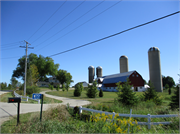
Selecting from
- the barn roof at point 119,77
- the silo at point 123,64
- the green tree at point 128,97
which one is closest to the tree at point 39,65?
the barn roof at point 119,77

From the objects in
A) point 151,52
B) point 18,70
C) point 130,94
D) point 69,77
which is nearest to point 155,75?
point 151,52

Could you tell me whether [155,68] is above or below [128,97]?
above

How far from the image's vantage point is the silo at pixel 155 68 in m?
38.2

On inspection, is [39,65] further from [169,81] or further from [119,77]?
[169,81]

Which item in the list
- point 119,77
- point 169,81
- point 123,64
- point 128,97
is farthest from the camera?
point 169,81

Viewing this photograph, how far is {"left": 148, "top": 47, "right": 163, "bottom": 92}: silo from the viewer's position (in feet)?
125

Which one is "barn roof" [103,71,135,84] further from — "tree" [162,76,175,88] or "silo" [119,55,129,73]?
"tree" [162,76,175,88]

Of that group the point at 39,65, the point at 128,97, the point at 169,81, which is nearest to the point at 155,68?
the point at 128,97

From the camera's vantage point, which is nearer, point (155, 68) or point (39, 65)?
point (155, 68)

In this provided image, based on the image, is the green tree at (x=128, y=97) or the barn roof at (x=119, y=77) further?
the barn roof at (x=119, y=77)

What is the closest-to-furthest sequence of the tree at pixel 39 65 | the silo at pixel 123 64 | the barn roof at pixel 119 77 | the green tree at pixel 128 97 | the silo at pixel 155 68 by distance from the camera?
the green tree at pixel 128 97
the silo at pixel 155 68
the barn roof at pixel 119 77
the silo at pixel 123 64
the tree at pixel 39 65

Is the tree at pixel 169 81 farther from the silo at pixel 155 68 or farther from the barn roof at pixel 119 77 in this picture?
the silo at pixel 155 68

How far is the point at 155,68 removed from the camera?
38.9m

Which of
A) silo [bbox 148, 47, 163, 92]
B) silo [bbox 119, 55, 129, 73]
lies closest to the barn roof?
silo [bbox 119, 55, 129, 73]
